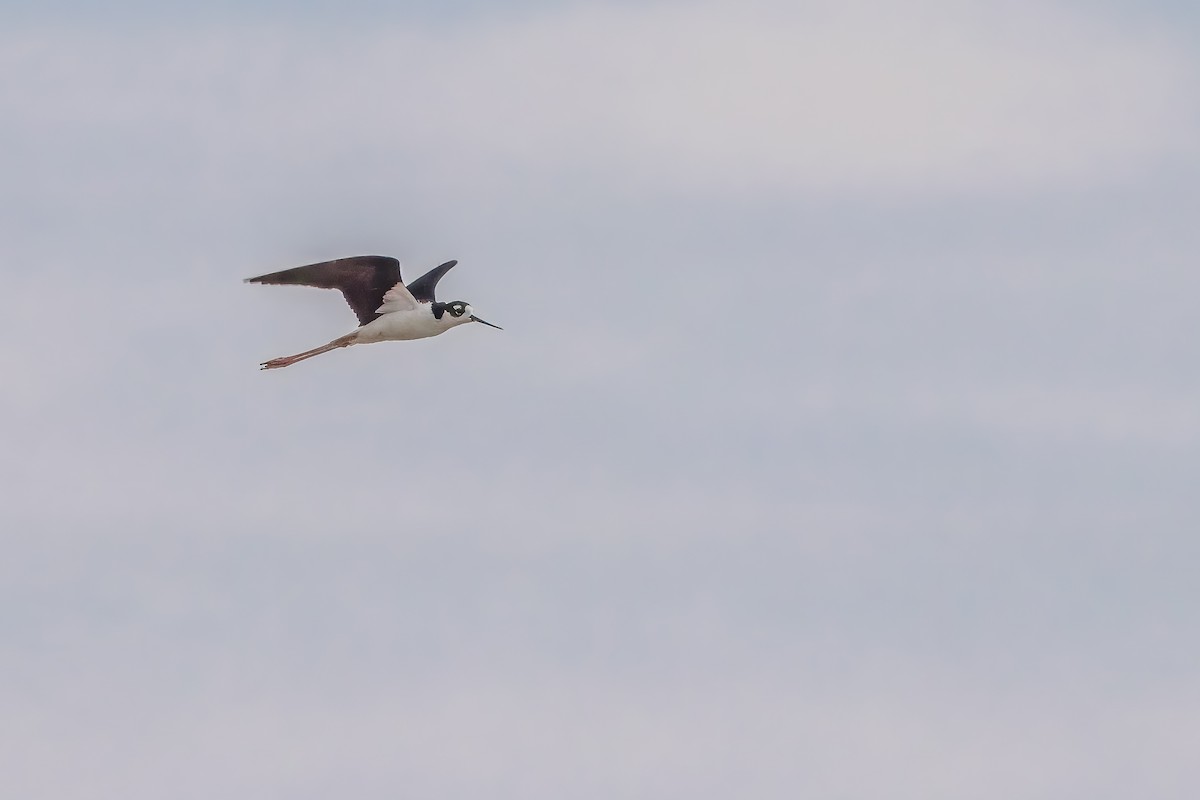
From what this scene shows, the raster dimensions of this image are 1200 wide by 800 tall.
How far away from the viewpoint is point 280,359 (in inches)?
2501

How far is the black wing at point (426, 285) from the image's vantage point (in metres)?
64.2

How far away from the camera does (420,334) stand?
63.1 m

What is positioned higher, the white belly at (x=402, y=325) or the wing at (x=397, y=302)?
the wing at (x=397, y=302)

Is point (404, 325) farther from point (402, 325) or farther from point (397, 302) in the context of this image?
point (397, 302)

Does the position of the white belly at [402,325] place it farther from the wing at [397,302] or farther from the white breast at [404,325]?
the wing at [397,302]

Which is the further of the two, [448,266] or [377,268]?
[448,266]

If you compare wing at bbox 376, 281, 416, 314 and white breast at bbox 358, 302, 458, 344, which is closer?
white breast at bbox 358, 302, 458, 344

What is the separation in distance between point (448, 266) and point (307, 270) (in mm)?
5597

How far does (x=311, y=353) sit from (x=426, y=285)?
329 cm

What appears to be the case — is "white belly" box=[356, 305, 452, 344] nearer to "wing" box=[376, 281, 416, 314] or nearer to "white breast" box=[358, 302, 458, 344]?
"white breast" box=[358, 302, 458, 344]

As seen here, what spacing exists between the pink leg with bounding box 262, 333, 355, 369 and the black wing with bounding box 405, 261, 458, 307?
6.44 ft

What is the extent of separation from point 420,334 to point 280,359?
336 cm

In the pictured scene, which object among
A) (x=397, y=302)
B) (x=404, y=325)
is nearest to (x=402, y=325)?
(x=404, y=325)

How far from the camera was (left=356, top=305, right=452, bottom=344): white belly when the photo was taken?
62.6 m
